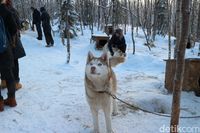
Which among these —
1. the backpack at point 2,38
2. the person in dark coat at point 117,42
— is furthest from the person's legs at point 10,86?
the person in dark coat at point 117,42

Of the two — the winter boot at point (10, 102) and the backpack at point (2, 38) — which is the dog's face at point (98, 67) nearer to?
the backpack at point (2, 38)

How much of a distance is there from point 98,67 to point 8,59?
6.26 ft

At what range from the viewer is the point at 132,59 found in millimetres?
12875

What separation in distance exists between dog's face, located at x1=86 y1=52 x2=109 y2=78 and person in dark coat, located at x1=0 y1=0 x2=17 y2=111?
170 centimetres

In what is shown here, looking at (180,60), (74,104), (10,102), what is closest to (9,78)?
(10,102)

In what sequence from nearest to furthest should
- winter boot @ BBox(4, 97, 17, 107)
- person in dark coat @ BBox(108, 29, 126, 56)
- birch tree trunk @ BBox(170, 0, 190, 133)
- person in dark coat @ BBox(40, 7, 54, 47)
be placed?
birch tree trunk @ BBox(170, 0, 190, 133) < winter boot @ BBox(4, 97, 17, 107) < person in dark coat @ BBox(108, 29, 126, 56) < person in dark coat @ BBox(40, 7, 54, 47)

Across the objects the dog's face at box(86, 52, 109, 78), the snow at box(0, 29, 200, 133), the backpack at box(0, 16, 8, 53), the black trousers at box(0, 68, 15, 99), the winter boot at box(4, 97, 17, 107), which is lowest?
the snow at box(0, 29, 200, 133)

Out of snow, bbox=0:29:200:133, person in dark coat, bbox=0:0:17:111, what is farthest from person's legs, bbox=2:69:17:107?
snow, bbox=0:29:200:133

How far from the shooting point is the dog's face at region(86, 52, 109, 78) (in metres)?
4.65

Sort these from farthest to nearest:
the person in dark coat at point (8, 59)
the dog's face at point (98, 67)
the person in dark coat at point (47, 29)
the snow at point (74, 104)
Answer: the person in dark coat at point (47, 29), the person in dark coat at point (8, 59), the snow at point (74, 104), the dog's face at point (98, 67)

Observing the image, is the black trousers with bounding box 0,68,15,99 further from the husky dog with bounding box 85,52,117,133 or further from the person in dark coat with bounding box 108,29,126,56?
the person in dark coat with bounding box 108,29,126,56

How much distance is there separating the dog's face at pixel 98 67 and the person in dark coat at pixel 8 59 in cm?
170

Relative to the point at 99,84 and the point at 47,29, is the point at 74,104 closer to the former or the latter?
the point at 99,84

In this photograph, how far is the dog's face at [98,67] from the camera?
15.2 feet
